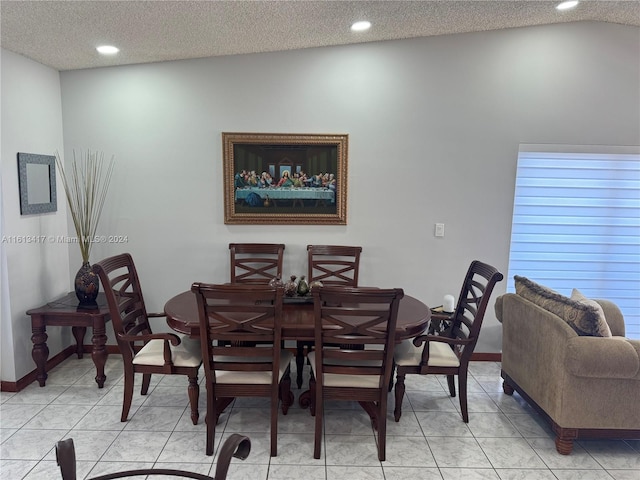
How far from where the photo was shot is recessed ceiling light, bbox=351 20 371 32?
120 inches

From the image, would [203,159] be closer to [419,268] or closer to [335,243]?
[335,243]

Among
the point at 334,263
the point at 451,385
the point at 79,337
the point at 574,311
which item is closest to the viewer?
the point at 574,311

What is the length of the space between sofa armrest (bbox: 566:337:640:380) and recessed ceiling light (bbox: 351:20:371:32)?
243cm

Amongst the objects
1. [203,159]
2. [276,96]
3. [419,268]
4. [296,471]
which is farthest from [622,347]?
[203,159]

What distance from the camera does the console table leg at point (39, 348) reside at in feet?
10.4

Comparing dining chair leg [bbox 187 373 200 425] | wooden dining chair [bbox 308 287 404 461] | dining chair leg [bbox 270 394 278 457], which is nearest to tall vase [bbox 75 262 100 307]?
dining chair leg [bbox 187 373 200 425]

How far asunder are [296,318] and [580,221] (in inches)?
106

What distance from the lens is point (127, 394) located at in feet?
9.07

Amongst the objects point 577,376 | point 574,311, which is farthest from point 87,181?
point 577,376

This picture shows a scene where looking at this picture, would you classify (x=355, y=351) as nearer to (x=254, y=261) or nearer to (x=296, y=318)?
(x=296, y=318)

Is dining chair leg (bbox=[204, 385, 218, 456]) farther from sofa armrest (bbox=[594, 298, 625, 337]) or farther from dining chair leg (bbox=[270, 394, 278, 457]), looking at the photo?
sofa armrest (bbox=[594, 298, 625, 337])

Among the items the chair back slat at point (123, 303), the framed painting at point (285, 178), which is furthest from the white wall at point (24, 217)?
the framed painting at point (285, 178)

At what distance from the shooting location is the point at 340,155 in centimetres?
361

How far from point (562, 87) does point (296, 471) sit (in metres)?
3.49
